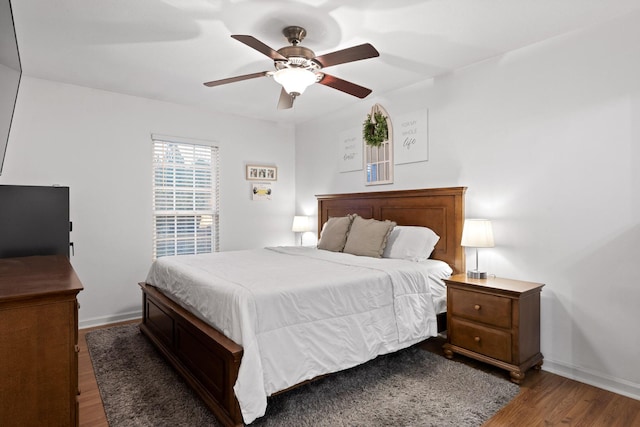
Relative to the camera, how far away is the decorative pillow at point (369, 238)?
11.0ft

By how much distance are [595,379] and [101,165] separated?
485 cm

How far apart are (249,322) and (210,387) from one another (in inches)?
23.0

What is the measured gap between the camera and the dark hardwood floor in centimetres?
205

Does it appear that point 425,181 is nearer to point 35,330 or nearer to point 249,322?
point 249,322

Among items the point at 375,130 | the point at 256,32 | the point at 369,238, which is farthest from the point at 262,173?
the point at 256,32

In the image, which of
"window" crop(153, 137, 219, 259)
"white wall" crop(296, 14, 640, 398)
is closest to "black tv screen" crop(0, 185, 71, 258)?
"window" crop(153, 137, 219, 259)

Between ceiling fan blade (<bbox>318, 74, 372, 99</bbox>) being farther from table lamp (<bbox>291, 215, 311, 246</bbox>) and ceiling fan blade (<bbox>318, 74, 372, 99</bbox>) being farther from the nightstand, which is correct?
table lamp (<bbox>291, 215, 311, 246</bbox>)

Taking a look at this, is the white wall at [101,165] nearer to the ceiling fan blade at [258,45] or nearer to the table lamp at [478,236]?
the ceiling fan blade at [258,45]

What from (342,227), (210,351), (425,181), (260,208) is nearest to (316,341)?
(210,351)

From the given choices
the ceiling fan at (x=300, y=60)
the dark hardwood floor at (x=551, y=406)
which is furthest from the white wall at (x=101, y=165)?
the ceiling fan at (x=300, y=60)

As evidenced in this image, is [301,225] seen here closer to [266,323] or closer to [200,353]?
[200,353]

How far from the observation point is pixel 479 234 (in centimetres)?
287

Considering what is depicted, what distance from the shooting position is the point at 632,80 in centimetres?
236

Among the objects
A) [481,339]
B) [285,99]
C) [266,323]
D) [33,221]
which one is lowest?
[481,339]
